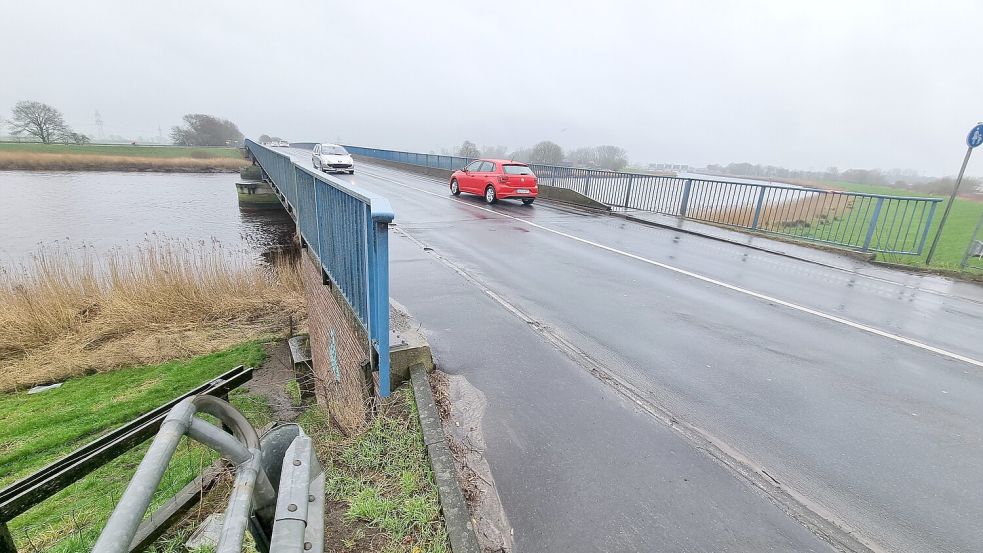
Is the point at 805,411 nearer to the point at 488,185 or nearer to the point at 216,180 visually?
the point at 488,185

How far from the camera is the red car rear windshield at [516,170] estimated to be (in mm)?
16469

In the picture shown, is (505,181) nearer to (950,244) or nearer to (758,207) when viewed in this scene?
(758,207)

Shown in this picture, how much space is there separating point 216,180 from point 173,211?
22083mm

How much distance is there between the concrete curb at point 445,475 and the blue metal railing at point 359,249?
42 centimetres

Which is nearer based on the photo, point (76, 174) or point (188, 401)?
point (188, 401)

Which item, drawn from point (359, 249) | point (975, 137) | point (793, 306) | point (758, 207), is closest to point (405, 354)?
point (359, 249)

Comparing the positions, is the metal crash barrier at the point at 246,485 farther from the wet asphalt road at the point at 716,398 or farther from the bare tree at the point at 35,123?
the bare tree at the point at 35,123

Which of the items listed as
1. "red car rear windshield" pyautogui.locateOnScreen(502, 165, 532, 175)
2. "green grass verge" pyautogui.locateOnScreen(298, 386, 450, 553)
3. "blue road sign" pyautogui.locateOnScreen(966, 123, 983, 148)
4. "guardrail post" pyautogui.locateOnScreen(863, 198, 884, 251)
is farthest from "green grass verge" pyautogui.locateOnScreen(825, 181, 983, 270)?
"green grass verge" pyautogui.locateOnScreen(298, 386, 450, 553)

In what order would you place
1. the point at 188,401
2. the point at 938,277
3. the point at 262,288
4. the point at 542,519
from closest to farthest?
the point at 188,401, the point at 542,519, the point at 938,277, the point at 262,288

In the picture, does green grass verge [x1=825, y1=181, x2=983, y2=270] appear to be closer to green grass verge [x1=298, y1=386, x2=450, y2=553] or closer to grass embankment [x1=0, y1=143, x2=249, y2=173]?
green grass verge [x1=298, y1=386, x2=450, y2=553]

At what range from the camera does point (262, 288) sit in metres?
11.7

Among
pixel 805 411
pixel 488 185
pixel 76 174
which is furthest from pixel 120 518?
pixel 76 174

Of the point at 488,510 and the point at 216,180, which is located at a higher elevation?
the point at 488,510

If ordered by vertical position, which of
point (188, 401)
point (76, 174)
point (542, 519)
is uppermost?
point (188, 401)
